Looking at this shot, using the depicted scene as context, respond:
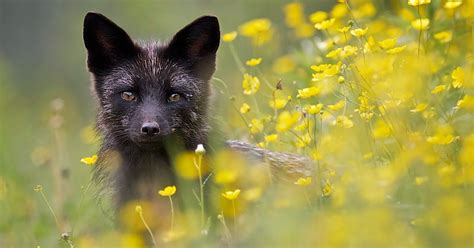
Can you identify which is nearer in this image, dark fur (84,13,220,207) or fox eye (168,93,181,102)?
dark fur (84,13,220,207)

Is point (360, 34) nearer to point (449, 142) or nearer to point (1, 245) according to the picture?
point (449, 142)

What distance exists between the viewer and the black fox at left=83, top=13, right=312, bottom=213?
6312 millimetres

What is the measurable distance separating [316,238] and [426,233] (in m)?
0.47

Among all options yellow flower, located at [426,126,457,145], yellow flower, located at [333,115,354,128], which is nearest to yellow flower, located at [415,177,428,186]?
yellow flower, located at [426,126,457,145]

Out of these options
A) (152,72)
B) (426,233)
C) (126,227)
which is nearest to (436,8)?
(152,72)

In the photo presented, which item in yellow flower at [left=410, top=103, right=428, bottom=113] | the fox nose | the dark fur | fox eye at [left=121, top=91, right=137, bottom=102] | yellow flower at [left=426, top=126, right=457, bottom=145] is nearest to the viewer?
yellow flower at [left=426, top=126, right=457, bottom=145]

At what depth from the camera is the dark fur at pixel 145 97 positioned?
631 centimetres

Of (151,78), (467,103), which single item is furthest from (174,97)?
(467,103)

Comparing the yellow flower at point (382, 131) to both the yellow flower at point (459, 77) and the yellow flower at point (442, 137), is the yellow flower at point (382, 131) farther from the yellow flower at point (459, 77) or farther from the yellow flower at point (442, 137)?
the yellow flower at point (459, 77)

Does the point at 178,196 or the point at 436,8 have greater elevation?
the point at 436,8

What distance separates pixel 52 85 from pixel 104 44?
32.7 feet

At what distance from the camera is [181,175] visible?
606cm

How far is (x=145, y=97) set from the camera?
251 inches

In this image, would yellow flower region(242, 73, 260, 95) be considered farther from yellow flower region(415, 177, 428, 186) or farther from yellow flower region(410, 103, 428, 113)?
yellow flower region(415, 177, 428, 186)
